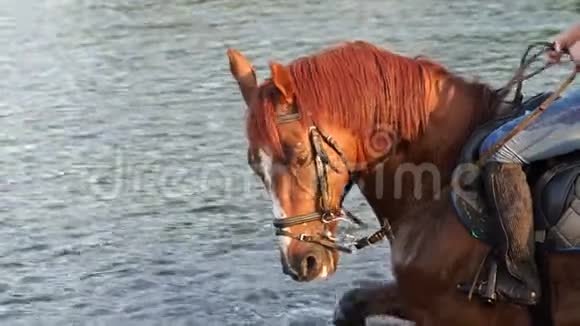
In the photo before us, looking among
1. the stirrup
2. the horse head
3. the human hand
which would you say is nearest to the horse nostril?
the horse head

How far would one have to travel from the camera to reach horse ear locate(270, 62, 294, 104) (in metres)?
3.83

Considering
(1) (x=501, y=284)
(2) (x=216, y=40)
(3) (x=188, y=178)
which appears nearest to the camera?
(1) (x=501, y=284)

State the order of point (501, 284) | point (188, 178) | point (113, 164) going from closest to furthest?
point (501, 284)
point (188, 178)
point (113, 164)

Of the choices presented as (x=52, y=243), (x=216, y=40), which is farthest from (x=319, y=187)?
(x=216, y=40)

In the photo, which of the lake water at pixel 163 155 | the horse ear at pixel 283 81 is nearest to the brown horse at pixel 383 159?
the horse ear at pixel 283 81

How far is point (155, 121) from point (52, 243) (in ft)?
13.4

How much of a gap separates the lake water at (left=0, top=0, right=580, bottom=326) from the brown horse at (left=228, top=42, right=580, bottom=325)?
189cm

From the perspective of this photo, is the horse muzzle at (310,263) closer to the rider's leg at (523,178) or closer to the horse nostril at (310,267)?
the horse nostril at (310,267)

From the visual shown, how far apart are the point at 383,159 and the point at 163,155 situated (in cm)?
692

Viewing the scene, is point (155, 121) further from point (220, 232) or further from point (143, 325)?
point (143, 325)

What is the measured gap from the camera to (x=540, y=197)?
3896 mm

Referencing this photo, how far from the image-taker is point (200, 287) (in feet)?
24.4

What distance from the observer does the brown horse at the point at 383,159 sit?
12.9 ft

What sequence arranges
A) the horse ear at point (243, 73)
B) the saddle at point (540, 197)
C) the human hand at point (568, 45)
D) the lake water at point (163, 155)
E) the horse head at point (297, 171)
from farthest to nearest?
the lake water at point (163, 155) < the horse ear at point (243, 73) < the human hand at point (568, 45) < the horse head at point (297, 171) < the saddle at point (540, 197)
